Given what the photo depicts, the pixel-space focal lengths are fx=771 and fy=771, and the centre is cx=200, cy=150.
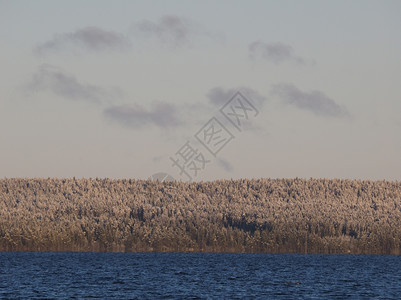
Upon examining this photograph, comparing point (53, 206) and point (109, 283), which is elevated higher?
point (53, 206)

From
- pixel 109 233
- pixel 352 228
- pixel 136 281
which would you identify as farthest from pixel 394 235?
pixel 136 281

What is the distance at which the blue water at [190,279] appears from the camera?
69.6 meters

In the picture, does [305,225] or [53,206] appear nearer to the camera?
[305,225]

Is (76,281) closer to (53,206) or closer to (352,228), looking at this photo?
(352,228)

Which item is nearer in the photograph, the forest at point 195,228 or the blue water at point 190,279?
the blue water at point 190,279

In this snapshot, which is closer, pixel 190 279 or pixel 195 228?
pixel 190 279

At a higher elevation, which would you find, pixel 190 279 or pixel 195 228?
pixel 195 228

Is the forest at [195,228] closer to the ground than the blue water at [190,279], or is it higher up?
higher up

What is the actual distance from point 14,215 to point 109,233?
111 feet

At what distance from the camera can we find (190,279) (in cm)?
8600

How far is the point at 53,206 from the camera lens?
176 m

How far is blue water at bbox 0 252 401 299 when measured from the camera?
69.6m

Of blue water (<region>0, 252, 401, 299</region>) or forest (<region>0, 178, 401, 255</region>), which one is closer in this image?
blue water (<region>0, 252, 401, 299</region>)

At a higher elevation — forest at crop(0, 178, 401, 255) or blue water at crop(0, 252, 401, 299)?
forest at crop(0, 178, 401, 255)
